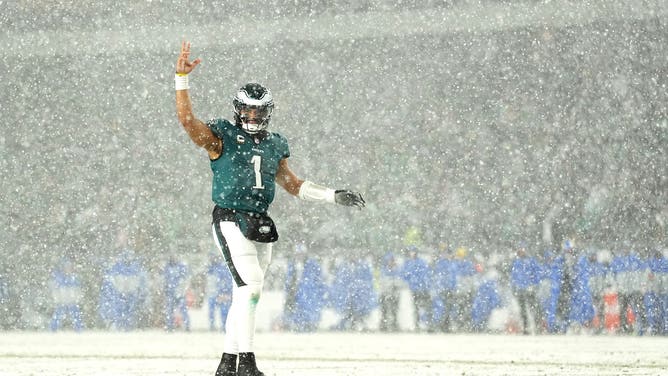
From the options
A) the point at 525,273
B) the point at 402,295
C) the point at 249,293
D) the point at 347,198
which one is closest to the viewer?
the point at 249,293

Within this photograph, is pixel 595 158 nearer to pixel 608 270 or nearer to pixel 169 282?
pixel 608 270

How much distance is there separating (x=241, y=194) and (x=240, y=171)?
116 mm

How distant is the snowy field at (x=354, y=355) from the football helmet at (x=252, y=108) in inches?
60.5

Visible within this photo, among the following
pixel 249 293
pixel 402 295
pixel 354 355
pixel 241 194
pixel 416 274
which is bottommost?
pixel 354 355

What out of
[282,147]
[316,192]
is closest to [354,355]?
[316,192]

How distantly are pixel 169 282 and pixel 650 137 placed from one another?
36.0 feet

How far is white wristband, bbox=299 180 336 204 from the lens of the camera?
573 cm

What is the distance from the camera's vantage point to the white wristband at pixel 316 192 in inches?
226

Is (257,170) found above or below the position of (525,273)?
below

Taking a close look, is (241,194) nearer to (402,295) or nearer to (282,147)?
(282,147)

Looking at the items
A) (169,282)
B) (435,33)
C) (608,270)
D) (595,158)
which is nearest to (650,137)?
(595,158)

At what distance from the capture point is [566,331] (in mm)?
12828

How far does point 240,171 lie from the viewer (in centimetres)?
536

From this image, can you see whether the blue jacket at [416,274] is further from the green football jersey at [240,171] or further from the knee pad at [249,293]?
the knee pad at [249,293]
